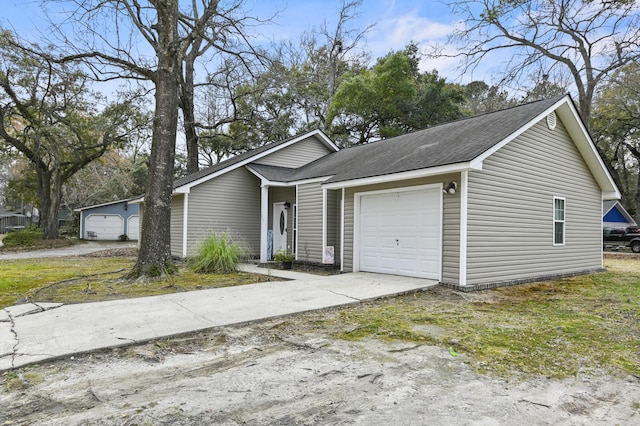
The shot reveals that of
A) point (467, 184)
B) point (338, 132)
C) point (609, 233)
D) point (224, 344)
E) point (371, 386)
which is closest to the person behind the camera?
point (371, 386)

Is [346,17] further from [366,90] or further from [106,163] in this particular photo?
[106,163]

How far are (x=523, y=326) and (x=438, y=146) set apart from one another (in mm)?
5053

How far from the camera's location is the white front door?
13.5m

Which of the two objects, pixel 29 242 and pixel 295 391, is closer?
pixel 295 391

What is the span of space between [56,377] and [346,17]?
2698cm

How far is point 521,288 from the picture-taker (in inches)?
323

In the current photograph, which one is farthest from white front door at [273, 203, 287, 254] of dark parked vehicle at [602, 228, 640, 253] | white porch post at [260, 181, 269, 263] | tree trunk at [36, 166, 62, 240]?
dark parked vehicle at [602, 228, 640, 253]

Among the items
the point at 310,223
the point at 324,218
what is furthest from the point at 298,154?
the point at 324,218

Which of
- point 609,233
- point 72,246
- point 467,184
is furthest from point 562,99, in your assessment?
point 72,246

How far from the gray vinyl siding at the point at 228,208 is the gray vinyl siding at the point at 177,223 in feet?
2.19

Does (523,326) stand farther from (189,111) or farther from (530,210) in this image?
(189,111)

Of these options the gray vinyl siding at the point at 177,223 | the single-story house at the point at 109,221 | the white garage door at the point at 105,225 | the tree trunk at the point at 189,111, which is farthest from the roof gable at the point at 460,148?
the white garage door at the point at 105,225

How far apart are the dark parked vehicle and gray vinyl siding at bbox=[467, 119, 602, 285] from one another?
1159 cm

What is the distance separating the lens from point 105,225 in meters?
27.6
